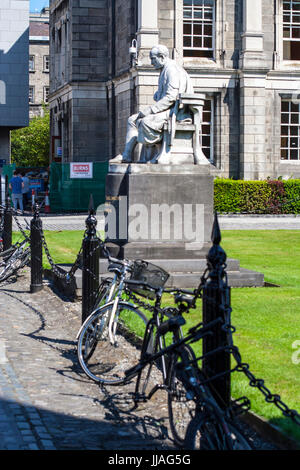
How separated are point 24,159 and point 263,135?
4340 cm

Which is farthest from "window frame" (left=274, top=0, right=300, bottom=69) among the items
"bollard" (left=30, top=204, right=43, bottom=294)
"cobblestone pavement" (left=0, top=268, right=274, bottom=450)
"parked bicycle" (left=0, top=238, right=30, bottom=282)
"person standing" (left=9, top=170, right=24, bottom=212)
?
"cobblestone pavement" (left=0, top=268, right=274, bottom=450)

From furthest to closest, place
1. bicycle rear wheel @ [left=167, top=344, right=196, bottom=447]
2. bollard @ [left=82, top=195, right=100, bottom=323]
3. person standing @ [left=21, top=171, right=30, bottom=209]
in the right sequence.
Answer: person standing @ [left=21, top=171, right=30, bottom=209], bollard @ [left=82, top=195, right=100, bottom=323], bicycle rear wheel @ [left=167, top=344, right=196, bottom=447]

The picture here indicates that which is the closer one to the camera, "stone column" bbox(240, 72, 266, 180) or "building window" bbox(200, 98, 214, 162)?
"stone column" bbox(240, 72, 266, 180)

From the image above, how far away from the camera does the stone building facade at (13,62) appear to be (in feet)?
134

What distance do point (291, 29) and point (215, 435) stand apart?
1245 inches

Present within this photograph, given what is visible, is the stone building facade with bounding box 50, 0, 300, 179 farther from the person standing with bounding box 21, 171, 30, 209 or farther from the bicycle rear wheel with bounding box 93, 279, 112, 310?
the bicycle rear wheel with bounding box 93, 279, 112, 310

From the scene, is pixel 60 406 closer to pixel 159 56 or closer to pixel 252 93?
pixel 159 56

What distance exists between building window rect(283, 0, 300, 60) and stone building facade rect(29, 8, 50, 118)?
5194 cm

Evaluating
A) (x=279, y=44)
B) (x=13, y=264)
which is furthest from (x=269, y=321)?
(x=279, y=44)

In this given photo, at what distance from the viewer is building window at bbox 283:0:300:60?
34.2 metres

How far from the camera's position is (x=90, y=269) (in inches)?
364

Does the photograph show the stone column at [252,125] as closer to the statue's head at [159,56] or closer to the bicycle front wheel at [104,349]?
the statue's head at [159,56]

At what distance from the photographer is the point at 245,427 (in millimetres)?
5914
